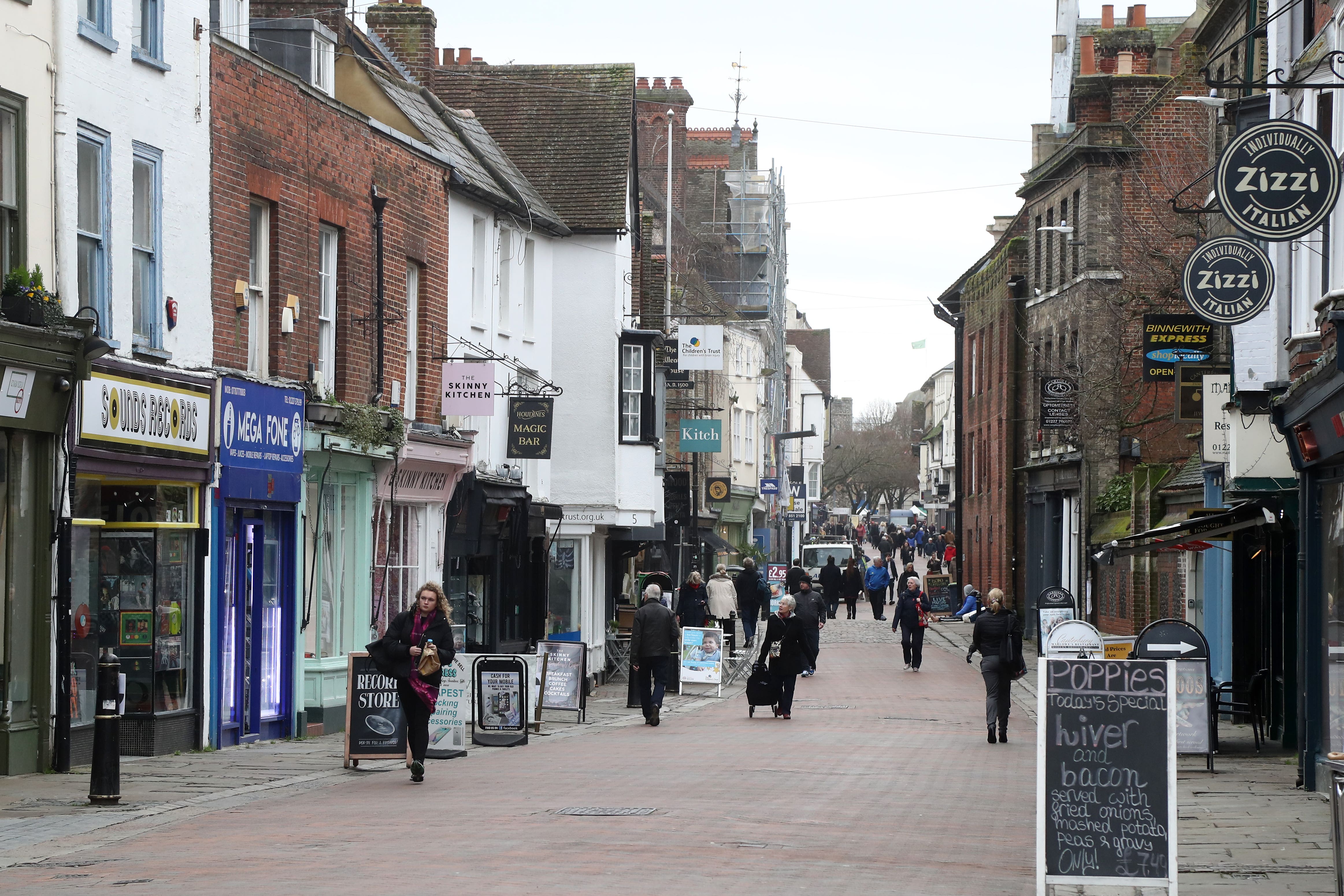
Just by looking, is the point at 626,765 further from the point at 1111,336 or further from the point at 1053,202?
the point at 1053,202

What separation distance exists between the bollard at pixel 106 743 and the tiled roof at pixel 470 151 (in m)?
13.6

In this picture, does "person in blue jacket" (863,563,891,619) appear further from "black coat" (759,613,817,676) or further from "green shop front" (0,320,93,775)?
"green shop front" (0,320,93,775)

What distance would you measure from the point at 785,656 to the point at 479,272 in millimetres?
7921

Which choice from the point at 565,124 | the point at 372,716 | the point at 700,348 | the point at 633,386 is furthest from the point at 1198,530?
the point at 700,348

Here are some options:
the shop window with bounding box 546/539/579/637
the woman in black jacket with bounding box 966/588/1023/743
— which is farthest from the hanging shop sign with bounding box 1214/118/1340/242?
the shop window with bounding box 546/539/579/637

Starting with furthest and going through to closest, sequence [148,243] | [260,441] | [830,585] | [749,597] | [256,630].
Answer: [830,585]
[749,597]
[256,630]
[260,441]
[148,243]

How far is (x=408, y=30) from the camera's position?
113 ft

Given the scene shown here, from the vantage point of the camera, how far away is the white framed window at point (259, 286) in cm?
1948

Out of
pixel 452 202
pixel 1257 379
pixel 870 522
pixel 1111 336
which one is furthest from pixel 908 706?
pixel 870 522

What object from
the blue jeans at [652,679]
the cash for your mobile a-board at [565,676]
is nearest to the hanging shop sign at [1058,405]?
the blue jeans at [652,679]

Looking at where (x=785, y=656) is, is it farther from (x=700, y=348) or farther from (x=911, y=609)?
(x=700, y=348)

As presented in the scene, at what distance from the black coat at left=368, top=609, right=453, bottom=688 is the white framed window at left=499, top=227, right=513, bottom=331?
44.3 feet

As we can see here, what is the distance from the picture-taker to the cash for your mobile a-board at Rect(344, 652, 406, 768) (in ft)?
53.2

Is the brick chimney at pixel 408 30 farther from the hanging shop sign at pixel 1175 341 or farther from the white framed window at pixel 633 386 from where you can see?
the hanging shop sign at pixel 1175 341
